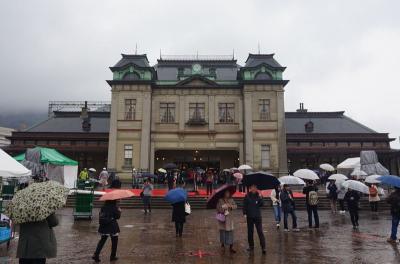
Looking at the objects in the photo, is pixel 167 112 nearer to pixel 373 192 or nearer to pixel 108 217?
pixel 373 192

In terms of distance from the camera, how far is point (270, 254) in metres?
9.70

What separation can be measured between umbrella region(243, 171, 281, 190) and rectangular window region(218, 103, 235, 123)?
26994 millimetres

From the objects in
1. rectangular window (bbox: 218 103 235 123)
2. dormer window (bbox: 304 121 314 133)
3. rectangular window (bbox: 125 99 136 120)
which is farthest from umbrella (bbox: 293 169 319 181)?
dormer window (bbox: 304 121 314 133)

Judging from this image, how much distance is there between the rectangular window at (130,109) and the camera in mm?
37750

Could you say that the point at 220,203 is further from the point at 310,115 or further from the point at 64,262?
the point at 310,115

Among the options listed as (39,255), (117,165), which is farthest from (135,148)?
(39,255)

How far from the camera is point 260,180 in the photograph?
11.2 m

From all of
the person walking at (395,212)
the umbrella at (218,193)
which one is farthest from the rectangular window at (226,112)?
the umbrella at (218,193)

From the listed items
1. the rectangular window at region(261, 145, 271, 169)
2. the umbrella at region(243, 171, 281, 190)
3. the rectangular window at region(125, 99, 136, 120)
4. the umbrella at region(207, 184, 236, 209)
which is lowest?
the umbrella at region(207, 184, 236, 209)

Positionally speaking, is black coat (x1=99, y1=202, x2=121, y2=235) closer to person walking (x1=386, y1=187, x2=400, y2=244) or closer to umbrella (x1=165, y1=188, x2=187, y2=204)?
umbrella (x1=165, y1=188, x2=187, y2=204)

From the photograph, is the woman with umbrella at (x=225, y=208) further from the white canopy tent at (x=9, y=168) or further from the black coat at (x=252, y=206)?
the white canopy tent at (x=9, y=168)

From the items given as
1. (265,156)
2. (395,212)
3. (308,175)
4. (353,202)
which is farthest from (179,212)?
(265,156)

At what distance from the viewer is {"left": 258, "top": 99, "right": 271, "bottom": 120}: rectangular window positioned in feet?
124

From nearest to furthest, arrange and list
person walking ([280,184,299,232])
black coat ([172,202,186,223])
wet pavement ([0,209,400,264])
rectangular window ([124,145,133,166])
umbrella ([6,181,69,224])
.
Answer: umbrella ([6,181,69,224]) → wet pavement ([0,209,400,264]) → black coat ([172,202,186,223]) → person walking ([280,184,299,232]) → rectangular window ([124,145,133,166])
